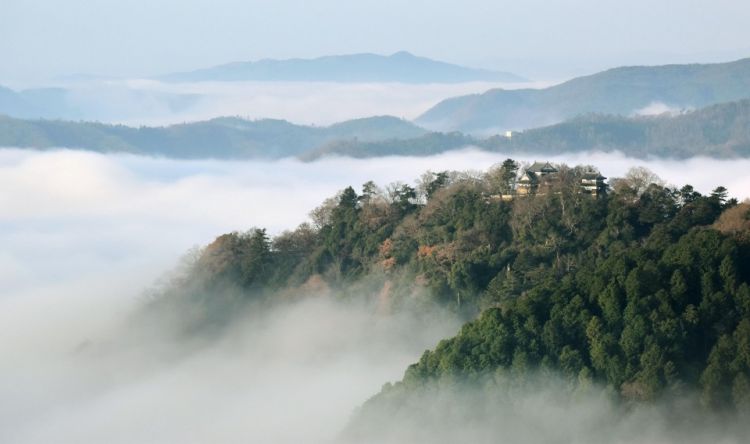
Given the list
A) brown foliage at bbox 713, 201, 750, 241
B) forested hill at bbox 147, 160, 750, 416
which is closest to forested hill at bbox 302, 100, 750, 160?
forested hill at bbox 147, 160, 750, 416

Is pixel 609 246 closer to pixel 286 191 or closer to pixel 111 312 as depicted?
pixel 111 312

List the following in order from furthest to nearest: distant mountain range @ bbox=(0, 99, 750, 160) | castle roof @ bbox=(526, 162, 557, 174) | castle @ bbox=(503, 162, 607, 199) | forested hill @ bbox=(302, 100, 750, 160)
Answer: forested hill @ bbox=(302, 100, 750, 160) < distant mountain range @ bbox=(0, 99, 750, 160) < castle roof @ bbox=(526, 162, 557, 174) < castle @ bbox=(503, 162, 607, 199)

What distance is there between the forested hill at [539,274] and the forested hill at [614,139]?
10031 cm

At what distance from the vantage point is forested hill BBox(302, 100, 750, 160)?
531ft

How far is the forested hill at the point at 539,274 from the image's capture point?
122 ft

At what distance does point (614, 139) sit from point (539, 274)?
124280 millimetres

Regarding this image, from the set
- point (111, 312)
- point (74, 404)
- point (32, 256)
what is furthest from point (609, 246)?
point (32, 256)

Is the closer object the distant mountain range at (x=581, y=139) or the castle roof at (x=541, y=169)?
the castle roof at (x=541, y=169)

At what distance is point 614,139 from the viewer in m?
169

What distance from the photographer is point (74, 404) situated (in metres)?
55.1

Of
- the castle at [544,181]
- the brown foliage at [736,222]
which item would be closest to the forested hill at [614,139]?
the castle at [544,181]

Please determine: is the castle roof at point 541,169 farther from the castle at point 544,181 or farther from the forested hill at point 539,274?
the forested hill at point 539,274

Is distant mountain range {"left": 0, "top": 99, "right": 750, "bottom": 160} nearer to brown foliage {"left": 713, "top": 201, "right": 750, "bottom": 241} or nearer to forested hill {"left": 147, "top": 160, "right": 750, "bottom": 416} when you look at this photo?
forested hill {"left": 147, "top": 160, "right": 750, "bottom": 416}

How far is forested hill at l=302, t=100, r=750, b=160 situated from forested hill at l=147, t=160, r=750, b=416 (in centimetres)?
10031
